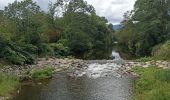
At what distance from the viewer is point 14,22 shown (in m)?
66.1

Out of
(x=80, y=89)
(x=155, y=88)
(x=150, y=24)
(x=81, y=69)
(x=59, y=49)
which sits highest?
(x=150, y=24)

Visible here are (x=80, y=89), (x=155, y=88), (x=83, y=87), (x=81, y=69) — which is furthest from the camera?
(x=81, y=69)

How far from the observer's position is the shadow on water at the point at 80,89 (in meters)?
33.8

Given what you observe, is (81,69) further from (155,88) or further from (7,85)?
(155,88)

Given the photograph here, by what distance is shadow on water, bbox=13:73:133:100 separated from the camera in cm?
3375

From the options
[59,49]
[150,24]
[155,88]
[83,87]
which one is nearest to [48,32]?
[59,49]

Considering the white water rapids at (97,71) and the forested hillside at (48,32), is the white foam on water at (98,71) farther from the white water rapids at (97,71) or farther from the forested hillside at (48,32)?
the forested hillside at (48,32)

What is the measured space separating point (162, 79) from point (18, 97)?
12813mm

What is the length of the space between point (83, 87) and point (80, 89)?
122 centimetres

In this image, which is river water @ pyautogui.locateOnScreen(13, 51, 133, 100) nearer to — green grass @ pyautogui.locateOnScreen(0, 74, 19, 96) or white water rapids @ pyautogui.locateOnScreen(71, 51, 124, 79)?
white water rapids @ pyautogui.locateOnScreen(71, 51, 124, 79)

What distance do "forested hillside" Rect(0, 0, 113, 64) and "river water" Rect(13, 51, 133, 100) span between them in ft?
34.7

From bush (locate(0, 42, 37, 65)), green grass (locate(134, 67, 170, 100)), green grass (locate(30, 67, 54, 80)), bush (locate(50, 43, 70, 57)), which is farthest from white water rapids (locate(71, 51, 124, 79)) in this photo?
bush (locate(50, 43, 70, 57))

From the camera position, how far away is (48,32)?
91.9 metres

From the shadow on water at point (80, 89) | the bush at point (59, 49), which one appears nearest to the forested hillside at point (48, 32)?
the bush at point (59, 49)
